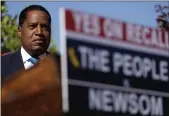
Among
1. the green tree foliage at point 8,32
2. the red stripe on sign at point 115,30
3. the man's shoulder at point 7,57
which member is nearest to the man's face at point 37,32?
the man's shoulder at point 7,57

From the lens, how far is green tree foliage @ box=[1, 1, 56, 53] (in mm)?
3510

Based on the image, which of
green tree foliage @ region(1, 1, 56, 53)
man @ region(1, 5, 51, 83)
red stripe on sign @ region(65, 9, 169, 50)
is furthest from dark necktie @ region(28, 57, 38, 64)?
red stripe on sign @ region(65, 9, 169, 50)

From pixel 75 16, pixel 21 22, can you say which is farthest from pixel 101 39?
pixel 21 22

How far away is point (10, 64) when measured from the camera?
241 cm

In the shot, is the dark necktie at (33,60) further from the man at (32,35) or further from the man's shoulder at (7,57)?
the man's shoulder at (7,57)

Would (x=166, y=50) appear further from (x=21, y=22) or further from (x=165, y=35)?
(x=21, y=22)

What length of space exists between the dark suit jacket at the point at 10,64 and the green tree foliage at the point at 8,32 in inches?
Answer: 40.2

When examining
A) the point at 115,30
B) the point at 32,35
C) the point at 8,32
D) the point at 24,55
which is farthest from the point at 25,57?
Answer: the point at 115,30

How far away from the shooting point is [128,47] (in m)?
5.77

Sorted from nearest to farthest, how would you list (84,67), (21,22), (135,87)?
(21,22) < (84,67) < (135,87)

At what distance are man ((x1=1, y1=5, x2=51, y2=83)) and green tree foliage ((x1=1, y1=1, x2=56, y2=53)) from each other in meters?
1.14

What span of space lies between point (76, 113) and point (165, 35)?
149cm

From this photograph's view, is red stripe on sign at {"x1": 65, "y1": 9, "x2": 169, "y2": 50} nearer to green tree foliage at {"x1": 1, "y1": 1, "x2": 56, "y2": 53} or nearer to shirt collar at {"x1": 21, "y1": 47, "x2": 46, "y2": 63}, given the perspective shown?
green tree foliage at {"x1": 1, "y1": 1, "x2": 56, "y2": 53}

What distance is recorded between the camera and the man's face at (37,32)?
2256mm
